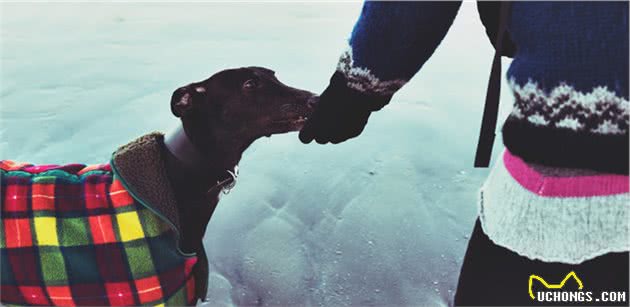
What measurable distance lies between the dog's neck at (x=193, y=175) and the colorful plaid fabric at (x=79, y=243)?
0.09 metres

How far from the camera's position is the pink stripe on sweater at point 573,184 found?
2.44 feet

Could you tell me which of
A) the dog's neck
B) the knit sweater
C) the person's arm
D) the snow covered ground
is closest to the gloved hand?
the person's arm

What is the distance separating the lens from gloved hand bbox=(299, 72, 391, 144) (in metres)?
1.02

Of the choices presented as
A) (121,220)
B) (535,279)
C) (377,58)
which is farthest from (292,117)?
(535,279)

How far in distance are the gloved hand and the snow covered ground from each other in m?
1.17

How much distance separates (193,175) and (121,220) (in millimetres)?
243

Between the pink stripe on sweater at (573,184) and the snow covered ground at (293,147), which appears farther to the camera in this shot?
the snow covered ground at (293,147)

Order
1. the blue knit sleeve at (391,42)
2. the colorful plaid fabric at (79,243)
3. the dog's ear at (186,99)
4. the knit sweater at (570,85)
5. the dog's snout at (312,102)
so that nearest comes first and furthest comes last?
the knit sweater at (570,85)
the blue knit sleeve at (391,42)
the colorful plaid fabric at (79,243)
the dog's ear at (186,99)
the dog's snout at (312,102)

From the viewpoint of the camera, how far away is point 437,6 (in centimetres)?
85

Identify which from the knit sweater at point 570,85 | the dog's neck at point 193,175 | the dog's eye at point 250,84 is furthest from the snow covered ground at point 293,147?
the knit sweater at point 570,85

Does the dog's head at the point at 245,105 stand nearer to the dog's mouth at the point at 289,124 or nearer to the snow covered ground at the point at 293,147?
the dog's mouth at the point at 289,124

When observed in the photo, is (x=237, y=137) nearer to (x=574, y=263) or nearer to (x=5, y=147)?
(x=574, y=263)

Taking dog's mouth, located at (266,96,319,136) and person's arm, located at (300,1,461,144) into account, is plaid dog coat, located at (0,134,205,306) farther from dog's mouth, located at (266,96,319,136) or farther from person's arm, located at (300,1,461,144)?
person's arm, located at (300,1,461,144)

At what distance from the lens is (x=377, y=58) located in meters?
0.94
